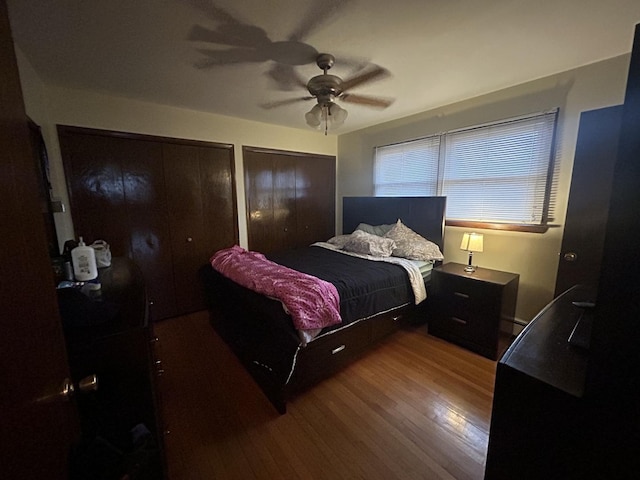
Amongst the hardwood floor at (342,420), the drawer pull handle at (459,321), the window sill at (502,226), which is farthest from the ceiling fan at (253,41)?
the drawer pull handle at (459,321)

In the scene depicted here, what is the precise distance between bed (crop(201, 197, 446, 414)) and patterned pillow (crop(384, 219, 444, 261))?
0.39ft

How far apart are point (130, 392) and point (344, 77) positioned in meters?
2.55

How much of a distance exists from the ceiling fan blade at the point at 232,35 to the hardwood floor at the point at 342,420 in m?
2.43

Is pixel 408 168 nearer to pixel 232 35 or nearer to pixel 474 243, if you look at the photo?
pixel 474 243

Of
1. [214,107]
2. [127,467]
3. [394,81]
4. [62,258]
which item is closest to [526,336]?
[127,467]

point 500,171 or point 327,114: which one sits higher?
point 327,114

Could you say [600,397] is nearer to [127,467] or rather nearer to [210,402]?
[127,467]

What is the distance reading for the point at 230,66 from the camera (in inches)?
82.4

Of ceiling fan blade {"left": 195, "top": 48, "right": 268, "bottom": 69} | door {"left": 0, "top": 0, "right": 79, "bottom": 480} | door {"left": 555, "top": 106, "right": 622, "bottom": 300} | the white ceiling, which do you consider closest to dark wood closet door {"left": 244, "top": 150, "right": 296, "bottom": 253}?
the white ceiling

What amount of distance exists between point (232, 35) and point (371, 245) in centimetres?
228

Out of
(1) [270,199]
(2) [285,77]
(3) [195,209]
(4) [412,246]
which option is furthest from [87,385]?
(1) [270,199]

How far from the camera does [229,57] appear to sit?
1958mm

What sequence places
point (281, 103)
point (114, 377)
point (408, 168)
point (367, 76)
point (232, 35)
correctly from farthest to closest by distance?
point (408, 168)
point (281, 103)
point (367, 76)
point (232, 35)
point (114, 377)

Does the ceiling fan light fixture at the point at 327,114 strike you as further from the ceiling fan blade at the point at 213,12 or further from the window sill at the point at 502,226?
the window sill at the point at 502,226
